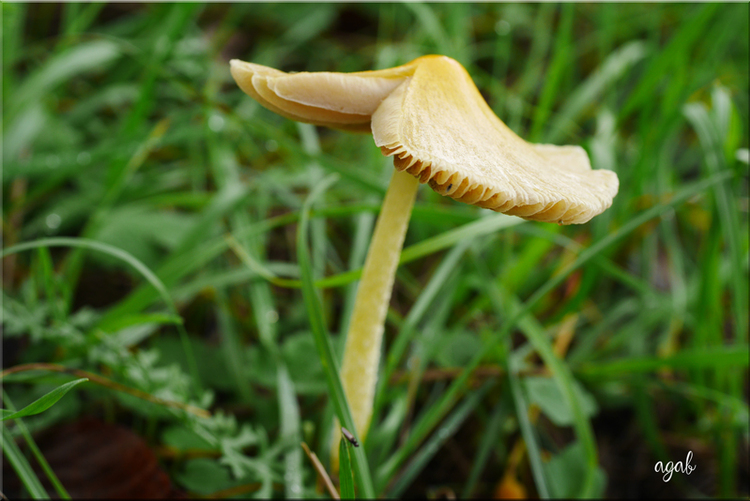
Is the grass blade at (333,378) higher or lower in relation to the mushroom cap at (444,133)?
lower

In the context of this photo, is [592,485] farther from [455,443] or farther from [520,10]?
[520,10]

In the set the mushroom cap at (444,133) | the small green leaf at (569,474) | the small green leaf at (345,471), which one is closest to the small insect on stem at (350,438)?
the small green leaf at (345,471)

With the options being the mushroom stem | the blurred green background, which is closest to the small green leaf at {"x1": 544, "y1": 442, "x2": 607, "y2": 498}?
the blurred green background

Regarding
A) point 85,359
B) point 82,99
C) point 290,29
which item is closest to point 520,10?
point 290,29

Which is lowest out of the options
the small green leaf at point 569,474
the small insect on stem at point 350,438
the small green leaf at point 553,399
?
the small green leaf at point 569,474

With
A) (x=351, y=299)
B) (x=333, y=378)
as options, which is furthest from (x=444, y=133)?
(x=351, y=299)

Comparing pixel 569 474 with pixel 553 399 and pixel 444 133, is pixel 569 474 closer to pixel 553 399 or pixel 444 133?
pixel 553 399

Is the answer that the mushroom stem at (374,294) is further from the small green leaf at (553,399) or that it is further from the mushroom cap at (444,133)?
the small green leaf at (553,399)

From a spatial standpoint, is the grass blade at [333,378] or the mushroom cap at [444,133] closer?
the mushroom cap at [444,133]
